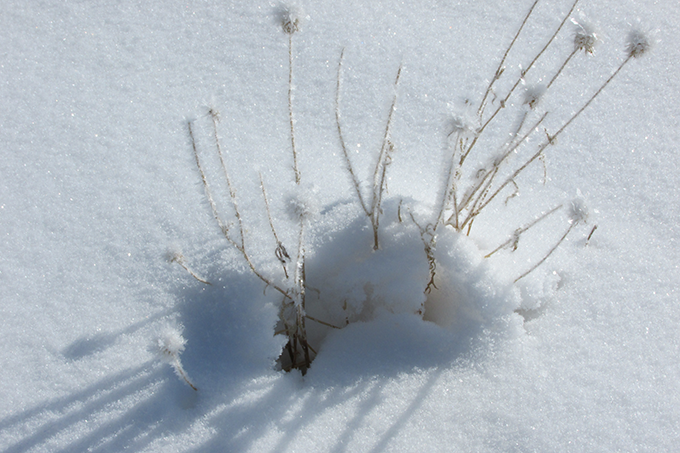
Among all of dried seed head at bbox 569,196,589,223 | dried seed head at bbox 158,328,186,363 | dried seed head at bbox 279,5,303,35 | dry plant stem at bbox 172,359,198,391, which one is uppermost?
dried seed head at bbox 279,5,303,35

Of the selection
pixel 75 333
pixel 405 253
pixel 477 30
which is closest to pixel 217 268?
pixel 75 333

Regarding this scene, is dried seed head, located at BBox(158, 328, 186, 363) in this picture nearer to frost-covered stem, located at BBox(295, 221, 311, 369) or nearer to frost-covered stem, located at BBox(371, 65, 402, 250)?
frost-covered stem, located at BBox(295, 221, 311, 369)

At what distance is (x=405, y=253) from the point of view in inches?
57.2

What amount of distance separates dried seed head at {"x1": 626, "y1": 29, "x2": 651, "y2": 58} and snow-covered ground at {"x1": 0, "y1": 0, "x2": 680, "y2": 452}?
0.03 metres

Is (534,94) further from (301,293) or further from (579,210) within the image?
(301,293)

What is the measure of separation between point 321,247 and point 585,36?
0.96m

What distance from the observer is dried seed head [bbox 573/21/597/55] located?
1318mm

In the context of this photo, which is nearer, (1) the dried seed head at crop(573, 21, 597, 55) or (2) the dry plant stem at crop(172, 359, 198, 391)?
(2) the dry plant stem at crop(172, 359, 198, 391)

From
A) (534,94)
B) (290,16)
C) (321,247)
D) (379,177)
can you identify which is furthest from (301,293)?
(534,94)

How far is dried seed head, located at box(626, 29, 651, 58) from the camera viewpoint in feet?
4.26

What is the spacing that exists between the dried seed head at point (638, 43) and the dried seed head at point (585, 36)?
0.30 feet

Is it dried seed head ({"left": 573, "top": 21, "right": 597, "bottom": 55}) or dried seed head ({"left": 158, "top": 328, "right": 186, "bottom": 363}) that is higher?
dried seed head ({"left": 573, "top": 21, "right": 597, "bottom": 55})

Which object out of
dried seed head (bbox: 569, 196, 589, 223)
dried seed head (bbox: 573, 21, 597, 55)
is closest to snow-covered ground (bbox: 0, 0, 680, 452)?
dried seed head (bbox: 573, 21, 597, 55)

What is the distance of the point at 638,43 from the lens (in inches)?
51.5
